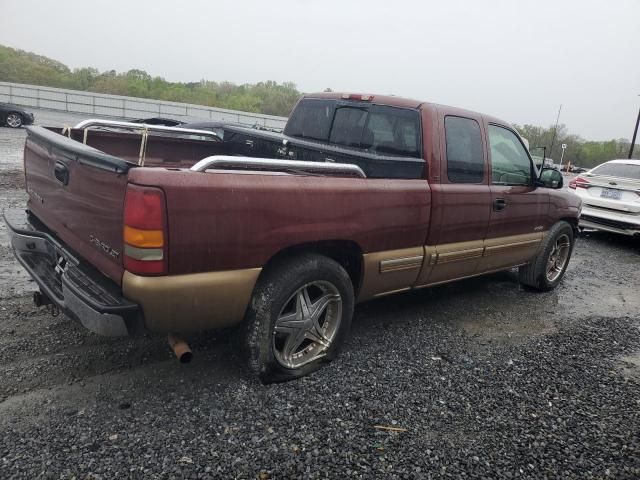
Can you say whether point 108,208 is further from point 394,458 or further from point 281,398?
point 394,458

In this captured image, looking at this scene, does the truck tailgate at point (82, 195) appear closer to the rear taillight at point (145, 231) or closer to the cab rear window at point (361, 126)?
the rear taillight at point (145, 231)

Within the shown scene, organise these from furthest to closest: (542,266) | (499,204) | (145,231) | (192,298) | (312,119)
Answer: (542,266) < (312,119) < (499,204) < (192,298) < (145,231)

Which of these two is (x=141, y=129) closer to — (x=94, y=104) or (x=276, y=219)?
(x=276, y=219)

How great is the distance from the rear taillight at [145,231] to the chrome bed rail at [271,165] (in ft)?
0.94

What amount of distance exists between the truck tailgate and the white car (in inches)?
345

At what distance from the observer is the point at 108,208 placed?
249 centimetres

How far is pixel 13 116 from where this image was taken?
679 inches

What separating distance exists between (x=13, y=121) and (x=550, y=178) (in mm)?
18231

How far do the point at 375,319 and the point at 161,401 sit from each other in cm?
204

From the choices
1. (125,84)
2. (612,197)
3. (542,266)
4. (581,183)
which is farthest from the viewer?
(125,84)

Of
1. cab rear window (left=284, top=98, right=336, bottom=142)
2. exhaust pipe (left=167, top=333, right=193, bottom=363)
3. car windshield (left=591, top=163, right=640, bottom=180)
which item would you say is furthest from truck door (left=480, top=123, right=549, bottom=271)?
car windshield (left=591, top=163, right=640, bottom=180)

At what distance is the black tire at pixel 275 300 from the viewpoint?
9.33 feet

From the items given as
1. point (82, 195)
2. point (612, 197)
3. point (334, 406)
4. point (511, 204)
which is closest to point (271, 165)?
point (82, 195)

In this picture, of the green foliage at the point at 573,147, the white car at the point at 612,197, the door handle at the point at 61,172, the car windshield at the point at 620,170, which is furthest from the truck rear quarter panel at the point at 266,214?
the green foliage at the point at 573,147
